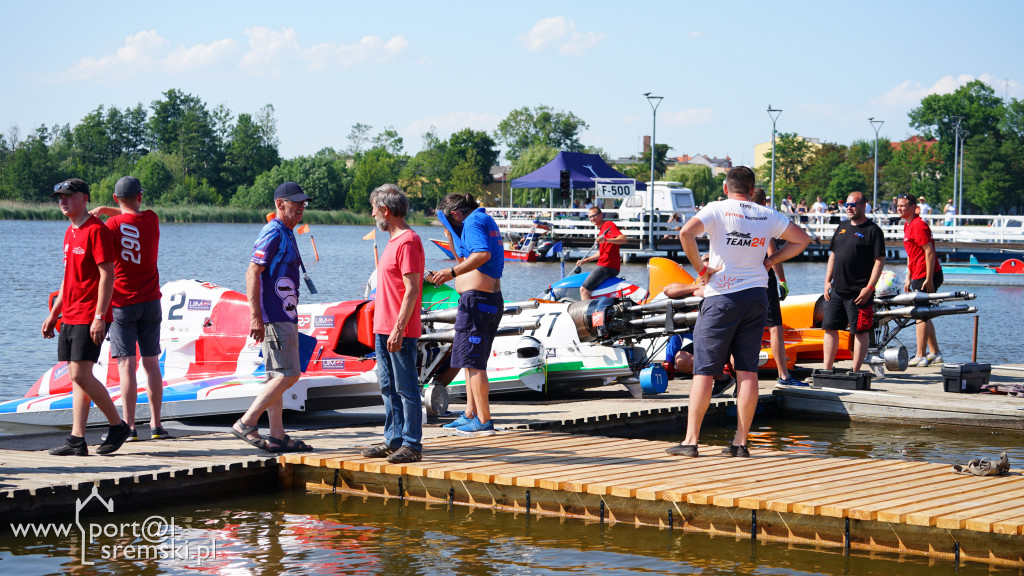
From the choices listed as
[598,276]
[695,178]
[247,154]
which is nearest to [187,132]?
[247,154]

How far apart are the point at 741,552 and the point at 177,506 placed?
3484mm

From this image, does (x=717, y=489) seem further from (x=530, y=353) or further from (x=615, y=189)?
(x=615, y=189)

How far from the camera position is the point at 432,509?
6.86 m

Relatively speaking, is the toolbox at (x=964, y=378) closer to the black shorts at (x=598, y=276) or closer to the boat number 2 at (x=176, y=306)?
the black shorts at (x=598, y=276)

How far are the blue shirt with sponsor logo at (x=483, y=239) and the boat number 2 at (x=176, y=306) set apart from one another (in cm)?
339

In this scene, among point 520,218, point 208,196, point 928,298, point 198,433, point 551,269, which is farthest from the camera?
point 208,196

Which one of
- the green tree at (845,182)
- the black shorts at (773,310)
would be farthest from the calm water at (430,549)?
the green tree at (845,182)

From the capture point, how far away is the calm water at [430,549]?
5.65 metres

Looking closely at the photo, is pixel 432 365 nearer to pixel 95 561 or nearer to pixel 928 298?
pixel 95 561

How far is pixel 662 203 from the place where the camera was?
5106cm

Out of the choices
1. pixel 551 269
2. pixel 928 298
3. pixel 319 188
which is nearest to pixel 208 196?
pixel 319 188

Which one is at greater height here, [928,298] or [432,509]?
[928,298]

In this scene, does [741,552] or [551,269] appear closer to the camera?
[741,552]

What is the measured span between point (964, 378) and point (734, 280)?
500 centimetres
